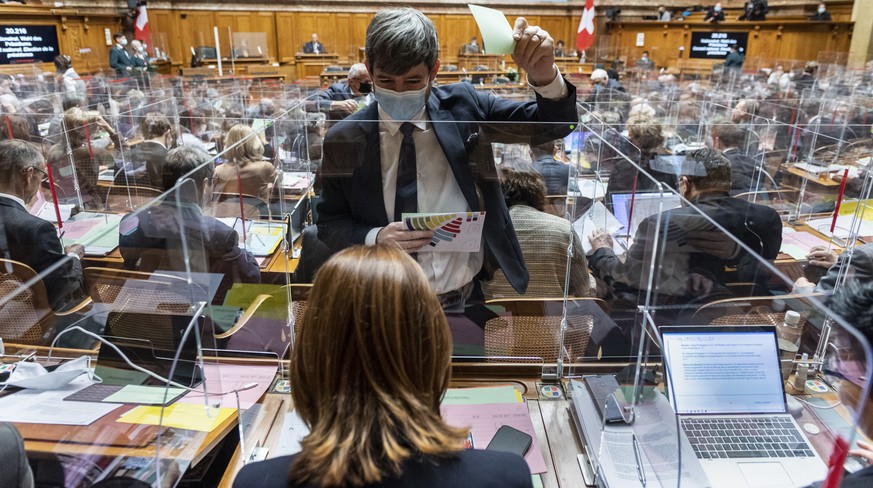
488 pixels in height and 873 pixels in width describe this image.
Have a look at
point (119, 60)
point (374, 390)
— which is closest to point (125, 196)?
point (374, 390)

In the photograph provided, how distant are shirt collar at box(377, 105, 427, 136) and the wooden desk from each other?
45.6 ft

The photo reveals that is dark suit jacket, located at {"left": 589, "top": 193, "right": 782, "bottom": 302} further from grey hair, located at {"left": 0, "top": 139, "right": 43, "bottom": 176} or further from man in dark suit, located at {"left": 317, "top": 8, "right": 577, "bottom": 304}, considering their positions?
grey hair, located at {"left": 0, "top": 139, "right": 43, "bottom": 176}

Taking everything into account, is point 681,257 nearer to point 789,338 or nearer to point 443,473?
point 789,338

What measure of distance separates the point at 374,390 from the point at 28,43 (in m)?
13.7

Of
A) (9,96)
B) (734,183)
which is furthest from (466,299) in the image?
(9,96)

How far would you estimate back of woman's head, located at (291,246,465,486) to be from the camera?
0.87 m

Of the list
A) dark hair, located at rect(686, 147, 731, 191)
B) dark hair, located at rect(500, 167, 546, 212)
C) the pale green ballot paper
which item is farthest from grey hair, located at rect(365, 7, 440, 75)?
dark hair, located at rect(686, 147, 731, 191)

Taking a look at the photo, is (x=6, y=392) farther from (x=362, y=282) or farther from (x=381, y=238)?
(x=362, y=282)

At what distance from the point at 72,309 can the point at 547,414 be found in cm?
198

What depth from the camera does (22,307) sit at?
217 cm

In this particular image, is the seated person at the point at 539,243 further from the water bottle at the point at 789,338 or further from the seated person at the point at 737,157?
the seated person at the point at 737,157

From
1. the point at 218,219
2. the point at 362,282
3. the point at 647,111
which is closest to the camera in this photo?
the point at 362,282

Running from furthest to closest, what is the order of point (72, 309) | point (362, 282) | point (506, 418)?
1. point (72, 309)
2. point (506, 418)
3. point (362, 282)

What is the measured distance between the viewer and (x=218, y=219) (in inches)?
69.2
